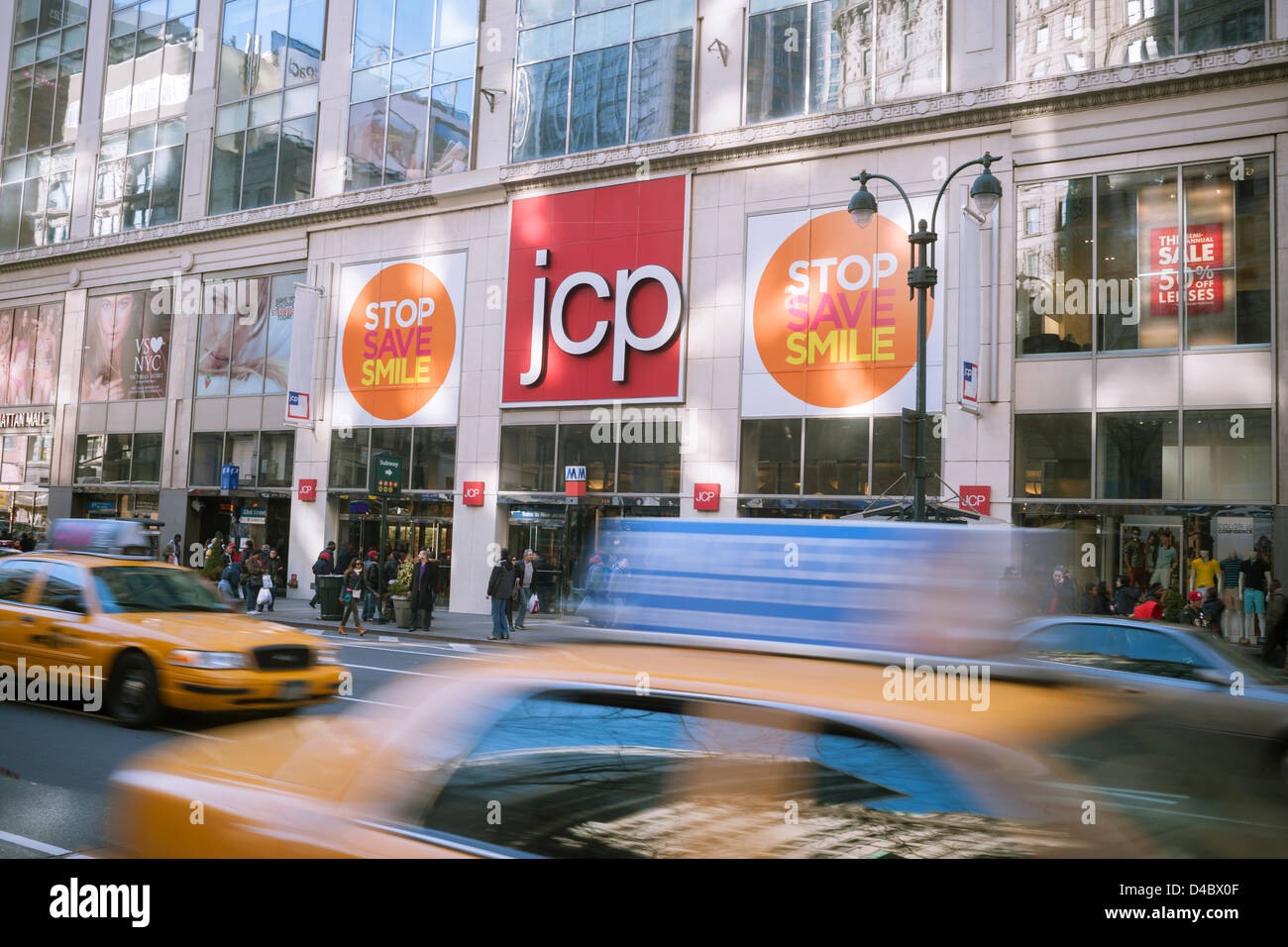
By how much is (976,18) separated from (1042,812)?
71.4 feet

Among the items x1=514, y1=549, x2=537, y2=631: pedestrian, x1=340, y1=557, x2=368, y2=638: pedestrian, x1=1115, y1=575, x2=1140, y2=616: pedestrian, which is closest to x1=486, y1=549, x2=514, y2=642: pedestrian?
x1=514, y1=549, x2=537, y2=631: pedestrian

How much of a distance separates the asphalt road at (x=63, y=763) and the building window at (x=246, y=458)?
19677 mm

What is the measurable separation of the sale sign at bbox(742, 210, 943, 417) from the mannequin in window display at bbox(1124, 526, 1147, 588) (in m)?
4.61

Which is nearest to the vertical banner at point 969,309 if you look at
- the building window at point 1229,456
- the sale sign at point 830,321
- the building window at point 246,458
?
the sale sign at point 830,321

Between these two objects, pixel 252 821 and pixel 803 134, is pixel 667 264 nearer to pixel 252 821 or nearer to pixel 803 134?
pixel 803 134

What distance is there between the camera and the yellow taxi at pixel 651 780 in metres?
2.39

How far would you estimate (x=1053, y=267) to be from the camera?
19328 mm

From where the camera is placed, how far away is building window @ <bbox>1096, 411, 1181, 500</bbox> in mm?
17938

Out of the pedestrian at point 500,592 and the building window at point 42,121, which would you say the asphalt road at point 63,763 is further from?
the building window at point 42,121

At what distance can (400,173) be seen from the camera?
1089 inches

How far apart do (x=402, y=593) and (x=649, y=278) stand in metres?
9.93

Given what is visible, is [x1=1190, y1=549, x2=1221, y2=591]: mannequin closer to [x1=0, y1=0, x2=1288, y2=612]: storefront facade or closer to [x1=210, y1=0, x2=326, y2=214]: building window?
[x1=0, y1=0, x2=1288, y2=612]: storefront facade

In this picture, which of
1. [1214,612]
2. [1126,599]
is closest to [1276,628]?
[1214,612]
